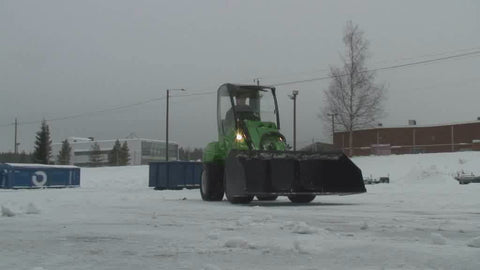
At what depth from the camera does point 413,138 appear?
2707 inches

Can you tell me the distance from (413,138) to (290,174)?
191 feet

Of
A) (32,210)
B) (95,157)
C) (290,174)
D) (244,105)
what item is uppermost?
(244,105)

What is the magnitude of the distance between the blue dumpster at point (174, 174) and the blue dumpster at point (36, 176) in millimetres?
5249

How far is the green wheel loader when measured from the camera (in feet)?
45.7

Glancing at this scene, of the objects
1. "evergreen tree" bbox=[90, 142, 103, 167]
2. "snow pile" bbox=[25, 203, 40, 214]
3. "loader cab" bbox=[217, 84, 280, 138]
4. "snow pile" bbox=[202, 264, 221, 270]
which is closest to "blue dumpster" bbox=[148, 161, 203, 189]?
"loader cab" bbox=[217, 84, 280, 138]

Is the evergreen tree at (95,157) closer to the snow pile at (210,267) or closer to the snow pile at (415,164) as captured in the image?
the snow pile at (415,164)

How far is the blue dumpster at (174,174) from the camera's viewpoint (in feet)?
98.9

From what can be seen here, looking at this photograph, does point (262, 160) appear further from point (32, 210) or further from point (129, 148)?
point (129, 148)

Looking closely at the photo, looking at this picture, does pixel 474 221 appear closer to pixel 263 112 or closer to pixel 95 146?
pixel 263 112

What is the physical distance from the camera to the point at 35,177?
98.6 ft

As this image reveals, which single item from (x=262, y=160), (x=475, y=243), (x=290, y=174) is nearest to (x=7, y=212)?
(x=262, y=160)

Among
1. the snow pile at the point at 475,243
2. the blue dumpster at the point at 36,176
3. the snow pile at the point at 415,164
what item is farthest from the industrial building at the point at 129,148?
the snow pile at the point at 475,243

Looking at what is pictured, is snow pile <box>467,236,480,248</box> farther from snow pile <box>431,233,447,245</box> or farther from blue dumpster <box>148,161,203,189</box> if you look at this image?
blue dumpster <box>148,161,203,189</box>

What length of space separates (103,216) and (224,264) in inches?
234
